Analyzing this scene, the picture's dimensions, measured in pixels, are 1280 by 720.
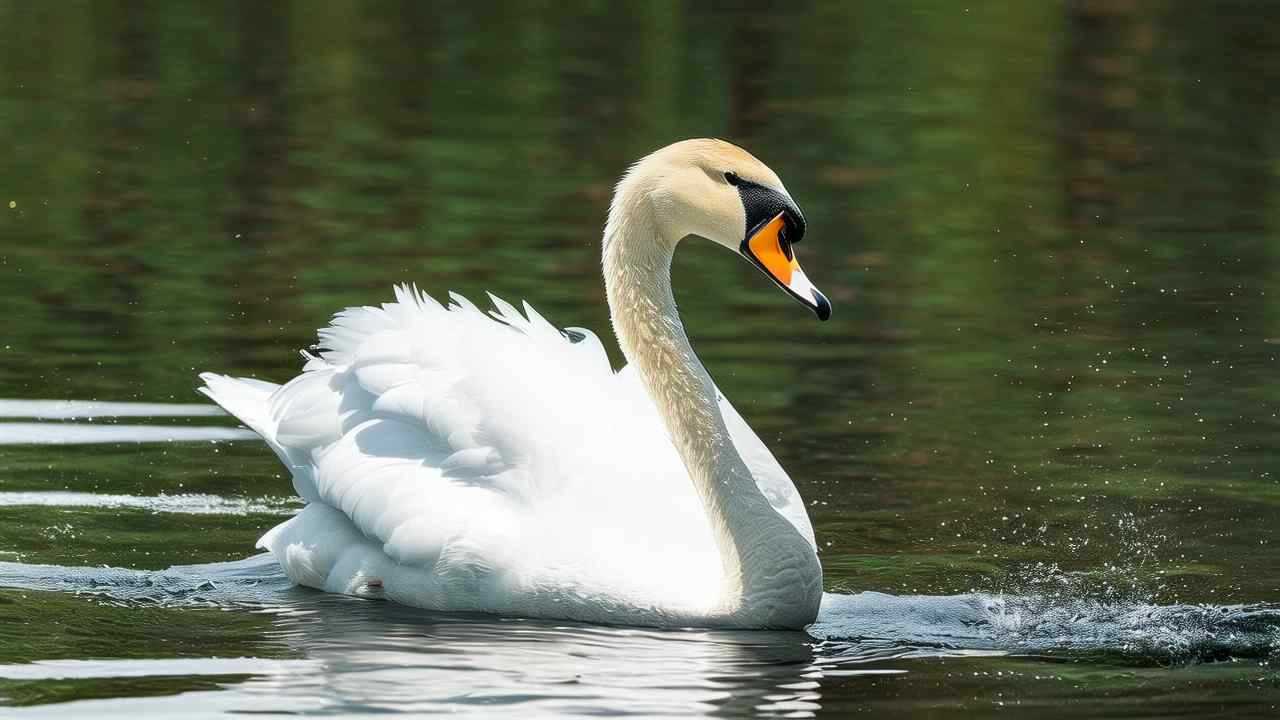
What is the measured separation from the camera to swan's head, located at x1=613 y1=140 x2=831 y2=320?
24.3 feet

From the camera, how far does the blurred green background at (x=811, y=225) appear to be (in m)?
9.34

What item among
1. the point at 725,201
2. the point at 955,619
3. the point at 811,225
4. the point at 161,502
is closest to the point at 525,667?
the point at 955,619

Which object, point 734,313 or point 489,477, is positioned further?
point 734,313

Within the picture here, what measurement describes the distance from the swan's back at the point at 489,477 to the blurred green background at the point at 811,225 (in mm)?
542

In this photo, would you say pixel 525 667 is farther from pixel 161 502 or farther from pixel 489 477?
pixel 161 502

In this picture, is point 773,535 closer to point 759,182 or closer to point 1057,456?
point 759,182

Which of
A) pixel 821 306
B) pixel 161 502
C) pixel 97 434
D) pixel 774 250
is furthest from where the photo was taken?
pixel 97 434

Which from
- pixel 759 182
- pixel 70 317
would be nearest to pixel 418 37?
pixel 70 317

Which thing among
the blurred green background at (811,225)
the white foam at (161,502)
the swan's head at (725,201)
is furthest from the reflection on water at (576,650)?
the swan's head at (725,201)

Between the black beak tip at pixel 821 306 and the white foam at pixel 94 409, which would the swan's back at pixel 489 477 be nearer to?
the black beak tip at pixel 821 306

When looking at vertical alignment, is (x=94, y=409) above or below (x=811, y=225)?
below

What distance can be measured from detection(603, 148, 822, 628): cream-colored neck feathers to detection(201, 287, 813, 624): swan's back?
0.14 meters

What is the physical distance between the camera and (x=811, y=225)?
15.5 meters

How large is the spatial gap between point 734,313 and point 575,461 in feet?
16.2
